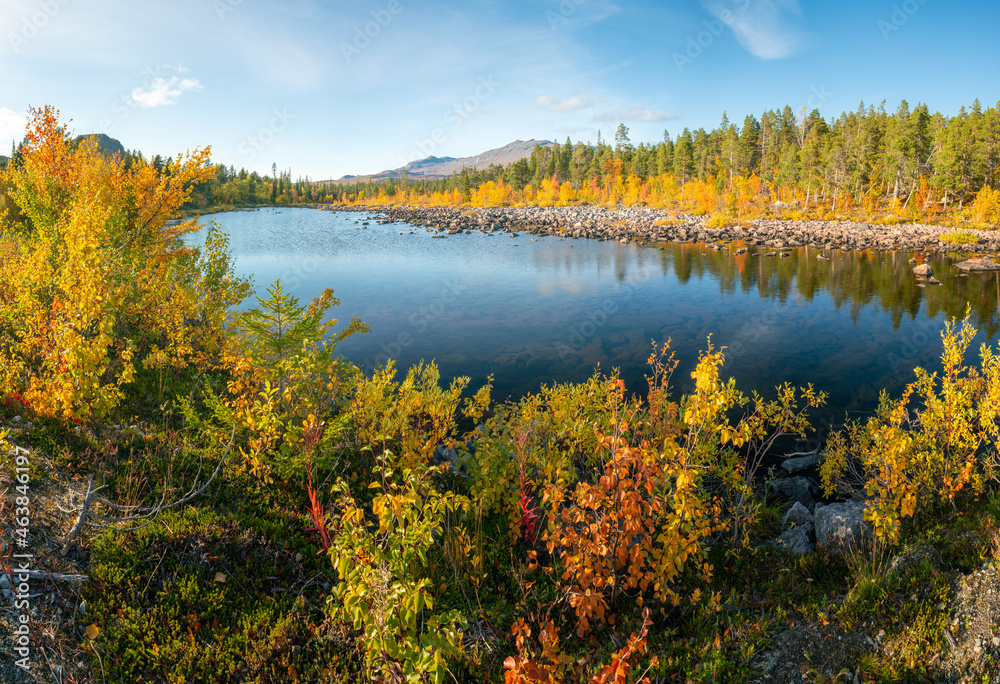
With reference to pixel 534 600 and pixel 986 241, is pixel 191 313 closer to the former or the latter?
pixel 534 600

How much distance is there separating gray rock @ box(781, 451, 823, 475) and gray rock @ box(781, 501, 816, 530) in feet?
11.2

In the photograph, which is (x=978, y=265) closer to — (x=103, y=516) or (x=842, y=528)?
(x=842, y=528)

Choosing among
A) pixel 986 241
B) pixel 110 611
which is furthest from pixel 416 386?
pixel 986 241

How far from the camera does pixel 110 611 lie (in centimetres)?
477

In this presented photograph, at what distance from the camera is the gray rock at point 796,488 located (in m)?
10.4

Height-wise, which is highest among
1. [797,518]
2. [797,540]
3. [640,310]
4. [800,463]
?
[640,310]

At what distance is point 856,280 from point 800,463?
29.3 m

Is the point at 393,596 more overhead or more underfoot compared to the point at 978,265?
more underfoot

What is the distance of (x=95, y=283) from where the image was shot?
24.1 feet

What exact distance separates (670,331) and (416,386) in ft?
56.1

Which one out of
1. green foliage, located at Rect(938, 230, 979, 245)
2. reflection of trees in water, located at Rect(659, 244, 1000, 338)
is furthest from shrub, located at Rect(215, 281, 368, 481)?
green foliage, located at Rect(938, 230, 979, 245)

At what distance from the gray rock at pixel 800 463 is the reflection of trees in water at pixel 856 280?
54.5ft

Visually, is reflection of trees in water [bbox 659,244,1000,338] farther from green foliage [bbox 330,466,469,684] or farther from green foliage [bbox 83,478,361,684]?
green foliage [bbox 83,478,361,684]

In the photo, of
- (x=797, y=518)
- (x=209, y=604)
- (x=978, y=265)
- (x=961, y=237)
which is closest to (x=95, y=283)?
(x=209, y=604)
